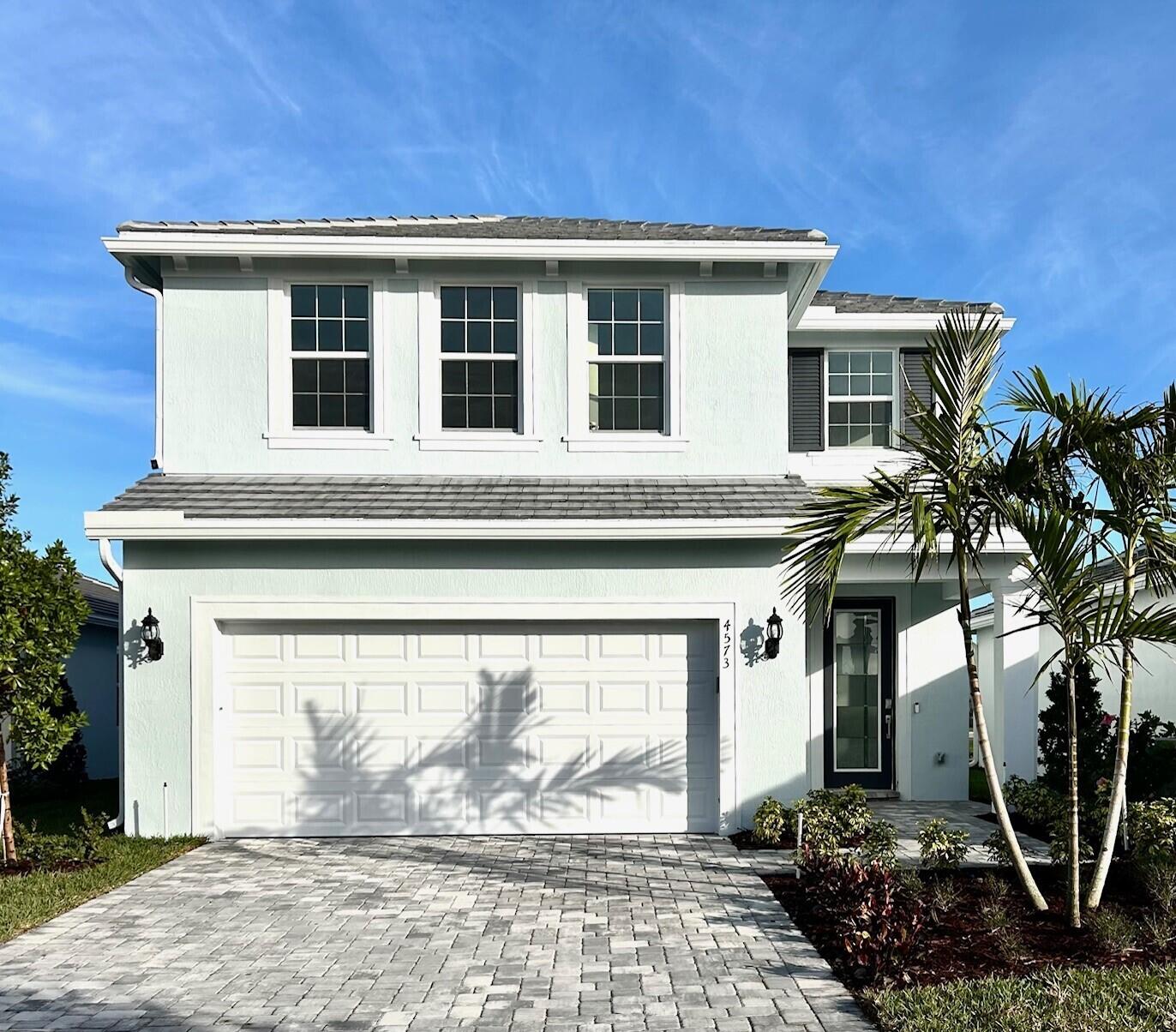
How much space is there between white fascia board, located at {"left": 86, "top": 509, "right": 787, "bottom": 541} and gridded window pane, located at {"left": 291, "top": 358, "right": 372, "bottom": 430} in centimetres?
158

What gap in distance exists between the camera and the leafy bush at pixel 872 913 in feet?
19.4

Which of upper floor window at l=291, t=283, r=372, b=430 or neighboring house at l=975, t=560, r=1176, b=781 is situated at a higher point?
upper floor window at l=291, t=283, r=372, b=430

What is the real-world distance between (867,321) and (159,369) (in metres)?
8.70

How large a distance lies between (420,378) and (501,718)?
3.81 m

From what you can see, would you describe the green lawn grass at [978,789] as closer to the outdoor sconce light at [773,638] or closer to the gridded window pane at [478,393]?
the outdoor sconce light at [773,638]

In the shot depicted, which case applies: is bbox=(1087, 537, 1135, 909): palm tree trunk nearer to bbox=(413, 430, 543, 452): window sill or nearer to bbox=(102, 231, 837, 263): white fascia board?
bbox=(102, 231, 837, 263): white fascia board

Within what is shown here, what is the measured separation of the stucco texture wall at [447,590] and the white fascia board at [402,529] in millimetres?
315

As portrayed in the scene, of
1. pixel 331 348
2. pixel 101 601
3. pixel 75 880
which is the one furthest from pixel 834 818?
pixel 101 601

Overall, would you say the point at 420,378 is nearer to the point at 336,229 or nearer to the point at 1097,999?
the point at 336,229

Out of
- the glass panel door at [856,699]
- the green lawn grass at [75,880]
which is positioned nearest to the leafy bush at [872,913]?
→ the glass panel door at [856,699]

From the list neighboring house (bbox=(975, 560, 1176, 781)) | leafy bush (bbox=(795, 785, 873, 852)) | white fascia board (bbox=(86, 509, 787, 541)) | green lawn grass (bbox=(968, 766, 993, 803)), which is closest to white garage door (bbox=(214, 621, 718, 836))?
white fascia board (bbox=(86, 509, 787, 541))

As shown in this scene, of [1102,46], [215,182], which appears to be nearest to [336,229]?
[215,182]

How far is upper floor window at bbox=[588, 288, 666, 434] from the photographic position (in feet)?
36.3

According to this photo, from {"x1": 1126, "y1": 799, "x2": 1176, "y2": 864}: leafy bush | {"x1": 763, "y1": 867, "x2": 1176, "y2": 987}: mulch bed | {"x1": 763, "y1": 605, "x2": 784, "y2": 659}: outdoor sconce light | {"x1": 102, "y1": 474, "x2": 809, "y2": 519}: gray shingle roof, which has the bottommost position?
{"x1": 763, "y1": 867, "x2": 1176, "y2": 987}: mulch bed
